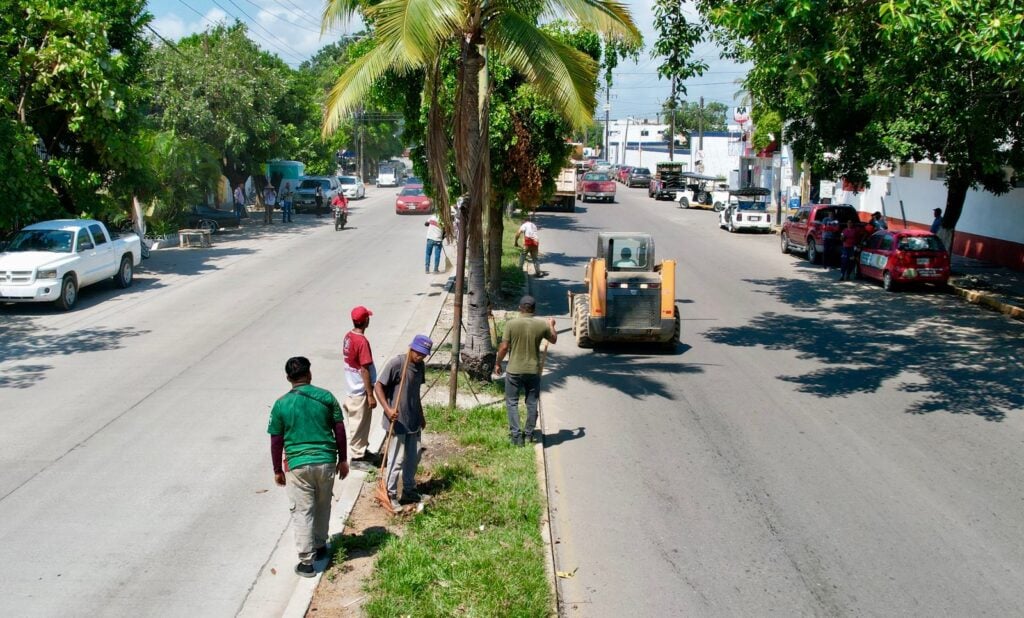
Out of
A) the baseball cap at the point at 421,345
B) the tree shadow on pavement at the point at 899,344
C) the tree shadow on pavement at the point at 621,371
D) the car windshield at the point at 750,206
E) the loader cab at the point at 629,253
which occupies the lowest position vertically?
the tree shadow on pavement at the point at 621,371

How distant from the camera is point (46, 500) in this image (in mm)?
8547

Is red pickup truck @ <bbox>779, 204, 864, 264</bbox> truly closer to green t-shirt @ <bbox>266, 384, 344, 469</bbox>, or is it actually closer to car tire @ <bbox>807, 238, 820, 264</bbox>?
car tire @ <bbox>807, 238, 820, 264</bbox>

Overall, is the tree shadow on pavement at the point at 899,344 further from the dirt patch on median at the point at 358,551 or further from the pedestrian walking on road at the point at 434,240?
the pedestrian walking on road at the point at 434,240

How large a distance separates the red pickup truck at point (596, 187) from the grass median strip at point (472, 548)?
42.7 meters

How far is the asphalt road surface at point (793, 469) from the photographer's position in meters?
7.09

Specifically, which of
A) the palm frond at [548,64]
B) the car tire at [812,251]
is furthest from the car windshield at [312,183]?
the palm frond at [548,64]

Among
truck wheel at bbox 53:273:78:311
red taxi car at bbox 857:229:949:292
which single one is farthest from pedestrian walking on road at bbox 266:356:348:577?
red taxi car at bbox 857:229:949:292

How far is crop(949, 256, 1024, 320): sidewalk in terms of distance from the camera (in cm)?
2019

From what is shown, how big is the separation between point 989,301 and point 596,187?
107 ft

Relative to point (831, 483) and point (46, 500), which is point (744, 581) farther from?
point (46, 500)

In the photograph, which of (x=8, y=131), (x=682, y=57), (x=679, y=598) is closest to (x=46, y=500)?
(x=679, y=598)

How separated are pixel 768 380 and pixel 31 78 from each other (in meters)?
18.8

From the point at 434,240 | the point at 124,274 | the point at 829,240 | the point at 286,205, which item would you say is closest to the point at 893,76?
the point at 434,240

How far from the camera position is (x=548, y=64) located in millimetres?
11492
